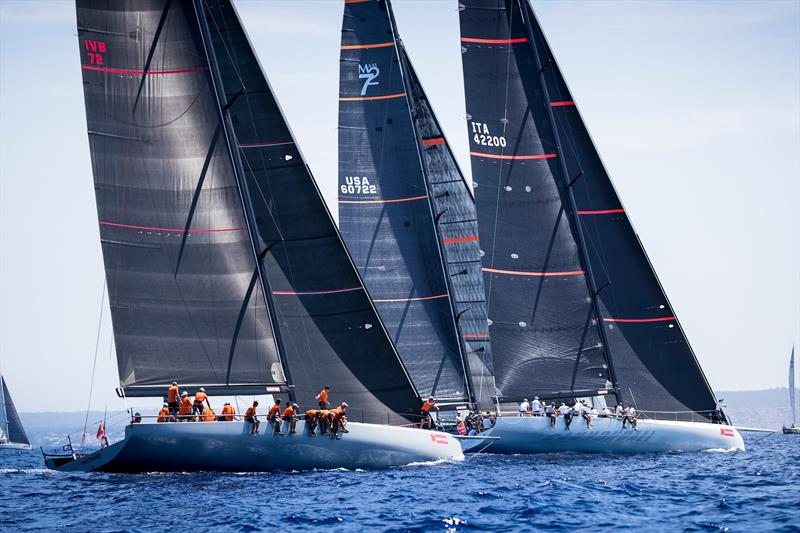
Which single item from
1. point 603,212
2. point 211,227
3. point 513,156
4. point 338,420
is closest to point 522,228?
point 513,156

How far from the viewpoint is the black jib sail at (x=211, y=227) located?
27.0 m

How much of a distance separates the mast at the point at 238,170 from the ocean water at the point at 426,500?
133 inches

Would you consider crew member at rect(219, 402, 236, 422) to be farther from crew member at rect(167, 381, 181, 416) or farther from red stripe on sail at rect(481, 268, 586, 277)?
red stripe on sail at rect(481, 268, 586, 277)

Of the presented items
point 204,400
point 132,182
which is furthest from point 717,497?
point 132,182

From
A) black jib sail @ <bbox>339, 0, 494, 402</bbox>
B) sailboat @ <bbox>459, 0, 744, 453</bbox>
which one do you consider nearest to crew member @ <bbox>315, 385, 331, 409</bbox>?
sailboat @ <bbox>459, 0, 744, 453</bbox>

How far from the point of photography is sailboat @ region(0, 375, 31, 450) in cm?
8144

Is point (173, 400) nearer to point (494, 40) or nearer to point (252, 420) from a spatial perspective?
point (252, 420)

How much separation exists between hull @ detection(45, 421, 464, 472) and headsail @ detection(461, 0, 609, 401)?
735cm

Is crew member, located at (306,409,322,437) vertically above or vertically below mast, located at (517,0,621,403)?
below

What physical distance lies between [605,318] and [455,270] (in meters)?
6.12

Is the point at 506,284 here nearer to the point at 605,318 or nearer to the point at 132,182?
the point at 605,318

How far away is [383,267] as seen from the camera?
3706cm

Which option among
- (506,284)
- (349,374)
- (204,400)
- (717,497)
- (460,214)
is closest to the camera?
(717,497)

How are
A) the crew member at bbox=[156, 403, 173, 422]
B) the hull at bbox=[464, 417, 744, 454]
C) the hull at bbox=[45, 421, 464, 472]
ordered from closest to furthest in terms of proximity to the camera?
1. the hull at bbox=[45, 421, 464, 472]
2. the crew member at bbox=[156, 403, 173, 422]
3. the hull at bbox=[464, 417, 744, 454]
